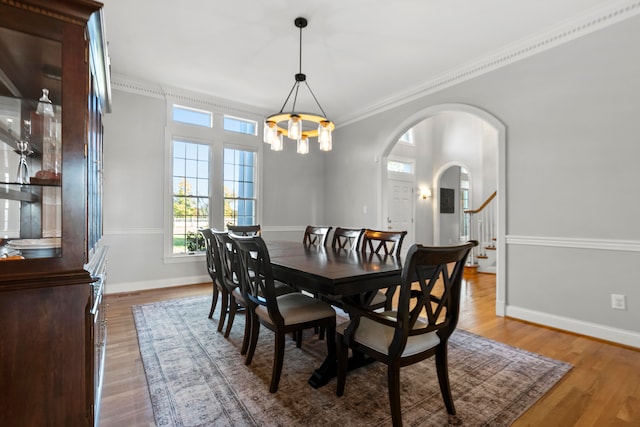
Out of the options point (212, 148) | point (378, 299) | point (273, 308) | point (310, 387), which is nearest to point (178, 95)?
point (212, 148)

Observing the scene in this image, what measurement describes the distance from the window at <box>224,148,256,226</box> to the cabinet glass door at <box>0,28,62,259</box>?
3.71m

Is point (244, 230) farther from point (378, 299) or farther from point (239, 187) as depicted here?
point (378, 299)

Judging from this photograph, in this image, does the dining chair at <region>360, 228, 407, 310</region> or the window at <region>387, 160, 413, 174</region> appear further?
the window at <region>387, 160, 413, 174</region>

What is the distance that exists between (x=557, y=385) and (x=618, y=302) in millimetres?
1334

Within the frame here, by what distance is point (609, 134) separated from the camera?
272 cm

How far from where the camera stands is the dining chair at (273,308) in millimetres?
1854

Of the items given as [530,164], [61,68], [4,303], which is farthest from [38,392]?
[530,164]

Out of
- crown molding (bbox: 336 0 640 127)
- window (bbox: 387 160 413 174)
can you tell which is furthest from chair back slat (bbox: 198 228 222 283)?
window (bbox: 387 160 413 174)

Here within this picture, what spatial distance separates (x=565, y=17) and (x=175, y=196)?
16.8 ft

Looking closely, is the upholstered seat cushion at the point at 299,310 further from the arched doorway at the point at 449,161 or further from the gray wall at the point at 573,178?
the arched doorway at the point at 449,161

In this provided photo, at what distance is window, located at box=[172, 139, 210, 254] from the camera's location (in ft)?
15.3

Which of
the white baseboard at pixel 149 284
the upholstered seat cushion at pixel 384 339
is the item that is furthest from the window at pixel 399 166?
the upholstered seat cushion at pixel 384 339

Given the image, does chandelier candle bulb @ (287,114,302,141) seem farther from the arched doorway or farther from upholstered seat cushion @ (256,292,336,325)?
the arched doorway

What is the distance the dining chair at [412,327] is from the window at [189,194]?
3.68 m
